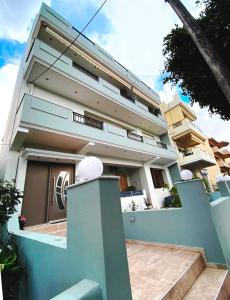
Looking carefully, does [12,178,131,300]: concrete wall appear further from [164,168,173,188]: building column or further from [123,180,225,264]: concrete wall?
[164,168,173,188]: building column

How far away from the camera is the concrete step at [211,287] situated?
2.04m

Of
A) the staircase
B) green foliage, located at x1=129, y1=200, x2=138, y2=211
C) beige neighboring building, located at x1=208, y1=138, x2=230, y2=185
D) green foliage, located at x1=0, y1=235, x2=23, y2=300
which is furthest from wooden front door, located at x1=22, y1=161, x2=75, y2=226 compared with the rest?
beige neighboring building, located at x1=208, y1=138, x2=230, y2=185

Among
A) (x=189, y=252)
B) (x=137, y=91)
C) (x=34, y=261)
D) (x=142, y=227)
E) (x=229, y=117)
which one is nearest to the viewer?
(x=34, y=261)

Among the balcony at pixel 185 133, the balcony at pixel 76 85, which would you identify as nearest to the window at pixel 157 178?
the balcony at pixel 185 133

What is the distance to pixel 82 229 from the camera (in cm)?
148

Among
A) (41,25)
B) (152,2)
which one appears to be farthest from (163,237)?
(41,25)

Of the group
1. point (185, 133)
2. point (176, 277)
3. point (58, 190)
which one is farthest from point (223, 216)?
point (185, 133)

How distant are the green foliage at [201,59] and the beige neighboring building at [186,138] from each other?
898 cm

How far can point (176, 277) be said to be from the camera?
2.23 m

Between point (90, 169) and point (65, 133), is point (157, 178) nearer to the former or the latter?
point (65, 133)

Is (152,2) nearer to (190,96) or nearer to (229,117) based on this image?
(190,96)

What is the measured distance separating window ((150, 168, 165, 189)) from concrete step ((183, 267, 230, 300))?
390 inches

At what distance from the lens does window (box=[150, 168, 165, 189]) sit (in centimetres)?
1256

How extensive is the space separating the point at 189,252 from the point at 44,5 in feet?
38.8
